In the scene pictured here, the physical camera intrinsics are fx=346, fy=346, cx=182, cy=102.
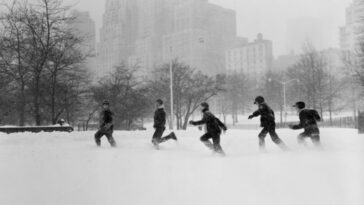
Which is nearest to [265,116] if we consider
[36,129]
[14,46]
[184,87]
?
[36,129]

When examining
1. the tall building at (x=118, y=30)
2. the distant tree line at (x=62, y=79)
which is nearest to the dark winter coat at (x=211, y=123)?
the tall building at (x=118, y=30)

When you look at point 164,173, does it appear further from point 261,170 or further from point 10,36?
point 10,36

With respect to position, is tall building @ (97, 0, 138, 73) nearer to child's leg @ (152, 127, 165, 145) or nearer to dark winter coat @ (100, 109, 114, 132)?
dark winter coat @ (100, 109, 114, 132)

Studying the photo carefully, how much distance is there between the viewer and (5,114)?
1010 inches

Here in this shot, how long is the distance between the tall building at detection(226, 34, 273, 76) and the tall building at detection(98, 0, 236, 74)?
43.2 m

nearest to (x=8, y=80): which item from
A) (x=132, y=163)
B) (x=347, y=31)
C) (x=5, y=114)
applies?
(x=5, y=114)

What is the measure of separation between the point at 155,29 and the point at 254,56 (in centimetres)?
6805

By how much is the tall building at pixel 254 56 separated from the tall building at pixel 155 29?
43.2 meters

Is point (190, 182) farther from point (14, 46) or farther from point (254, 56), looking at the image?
point (254, 56)

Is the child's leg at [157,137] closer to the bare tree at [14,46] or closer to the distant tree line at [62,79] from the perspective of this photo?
the distant tree line at [62,79]

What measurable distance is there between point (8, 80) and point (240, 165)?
21669mm

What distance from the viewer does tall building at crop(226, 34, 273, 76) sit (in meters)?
80.0

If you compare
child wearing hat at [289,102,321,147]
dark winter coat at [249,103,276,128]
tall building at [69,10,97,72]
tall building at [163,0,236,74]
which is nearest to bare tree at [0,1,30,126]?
tall building at [69,10,97,72]

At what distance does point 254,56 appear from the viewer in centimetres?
8300
